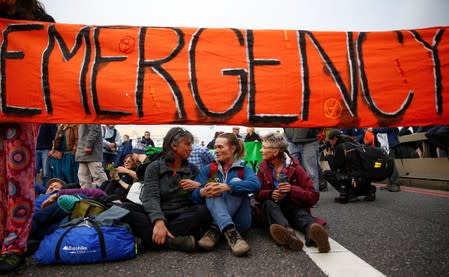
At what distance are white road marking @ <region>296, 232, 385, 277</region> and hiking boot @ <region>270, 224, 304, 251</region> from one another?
0.09 metres

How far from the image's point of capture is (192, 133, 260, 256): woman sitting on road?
2742mm

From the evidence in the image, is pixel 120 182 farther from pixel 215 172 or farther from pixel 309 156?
pixel 309 156

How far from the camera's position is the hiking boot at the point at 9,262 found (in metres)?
2.22

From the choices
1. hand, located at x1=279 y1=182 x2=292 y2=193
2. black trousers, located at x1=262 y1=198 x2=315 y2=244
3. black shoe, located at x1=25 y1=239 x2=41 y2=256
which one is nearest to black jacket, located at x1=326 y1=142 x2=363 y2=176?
black trousers, located at x1=262 y1=198 x2=315 y2=244

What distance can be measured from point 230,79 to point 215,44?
356 millimetres

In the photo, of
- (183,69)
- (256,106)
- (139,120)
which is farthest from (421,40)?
(139,120)

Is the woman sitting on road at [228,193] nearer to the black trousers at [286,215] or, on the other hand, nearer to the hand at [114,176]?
the black trousers at [286,215]

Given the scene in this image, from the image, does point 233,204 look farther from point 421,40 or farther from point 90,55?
point 421,40

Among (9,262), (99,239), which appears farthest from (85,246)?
(9,262)

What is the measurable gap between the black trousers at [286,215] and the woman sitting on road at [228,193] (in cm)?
23

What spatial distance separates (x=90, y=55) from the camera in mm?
2750

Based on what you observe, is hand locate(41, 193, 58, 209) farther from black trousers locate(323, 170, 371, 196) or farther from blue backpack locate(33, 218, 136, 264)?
black trousers locate(323, 170, 371, 196)

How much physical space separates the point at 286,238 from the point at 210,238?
633 millimetres

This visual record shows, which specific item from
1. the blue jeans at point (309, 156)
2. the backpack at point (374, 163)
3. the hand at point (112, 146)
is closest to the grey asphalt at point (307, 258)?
the backpack at point (374, 163)
